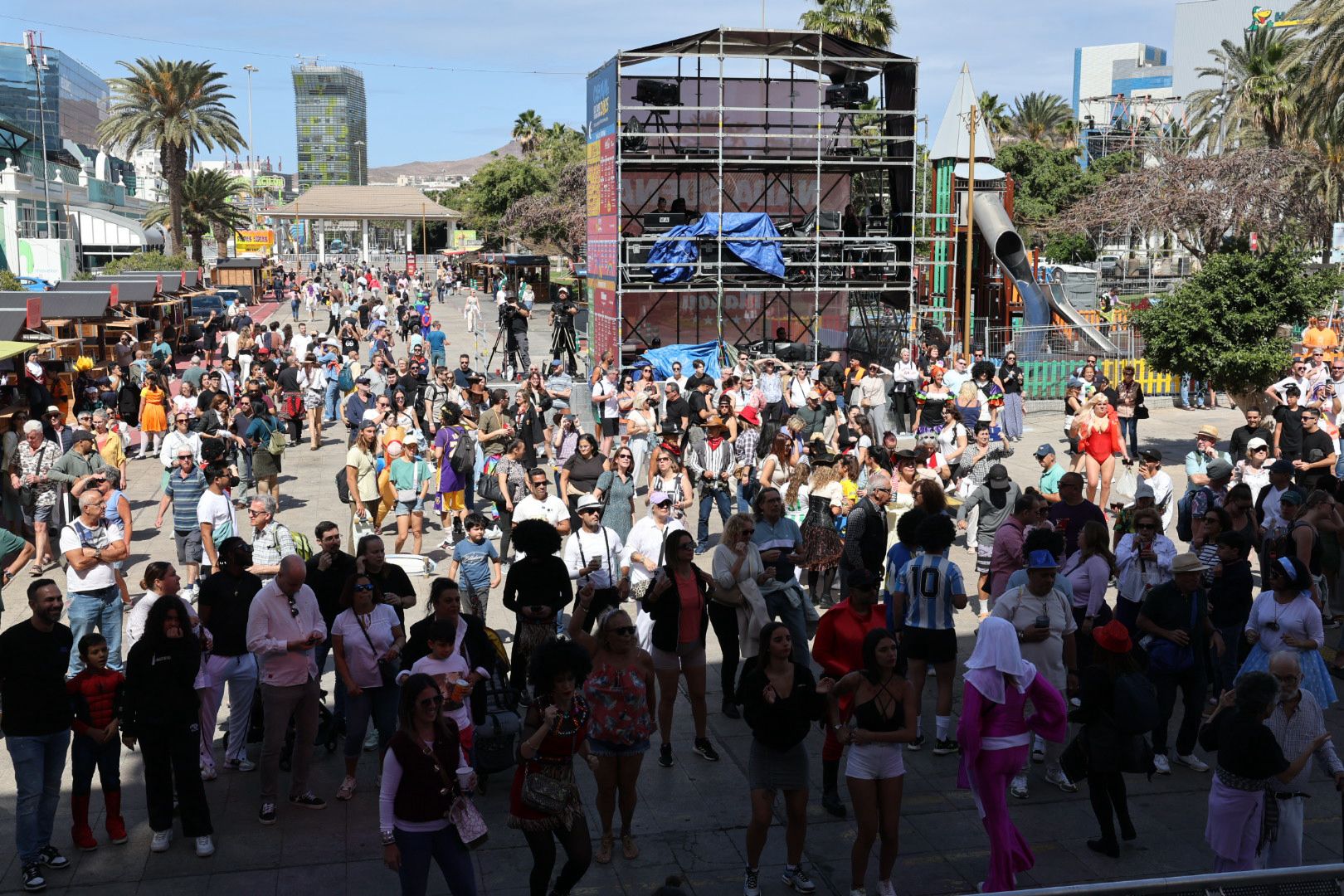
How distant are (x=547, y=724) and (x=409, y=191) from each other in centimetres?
10295

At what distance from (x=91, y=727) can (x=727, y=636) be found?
3.83 meters

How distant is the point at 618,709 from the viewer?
6273 millimetres

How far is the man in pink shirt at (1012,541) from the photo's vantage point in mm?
8547

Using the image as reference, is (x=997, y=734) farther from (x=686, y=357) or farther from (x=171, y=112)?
(x=171, y=112)

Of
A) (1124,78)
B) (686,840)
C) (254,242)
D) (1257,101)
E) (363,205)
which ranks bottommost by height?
(686,840)

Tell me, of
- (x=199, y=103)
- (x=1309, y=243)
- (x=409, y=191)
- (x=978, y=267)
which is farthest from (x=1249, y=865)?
(x=409, y=191)

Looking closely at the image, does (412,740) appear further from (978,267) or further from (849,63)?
(978,267)

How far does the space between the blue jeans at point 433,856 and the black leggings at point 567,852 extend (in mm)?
324

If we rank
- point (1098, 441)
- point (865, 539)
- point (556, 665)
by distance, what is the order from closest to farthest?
point (556, 665) < point (865, 539) < point (1098, 441)

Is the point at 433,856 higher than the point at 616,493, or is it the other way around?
the point at 616,493

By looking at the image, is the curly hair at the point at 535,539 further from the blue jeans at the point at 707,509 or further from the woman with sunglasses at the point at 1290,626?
the blue jeans at the point at 707,509

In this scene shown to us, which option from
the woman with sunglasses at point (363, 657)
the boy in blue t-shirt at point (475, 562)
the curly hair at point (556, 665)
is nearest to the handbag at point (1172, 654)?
the curly hair at point (556, 665)

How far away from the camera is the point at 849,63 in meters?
27.2

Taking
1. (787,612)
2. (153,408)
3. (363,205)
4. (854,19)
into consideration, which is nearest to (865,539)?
(787,612)
